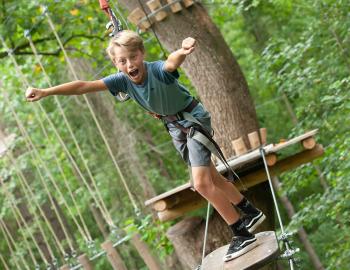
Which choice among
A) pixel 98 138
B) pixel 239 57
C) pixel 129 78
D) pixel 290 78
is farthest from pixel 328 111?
pixel 239 57

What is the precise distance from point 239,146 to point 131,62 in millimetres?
2494

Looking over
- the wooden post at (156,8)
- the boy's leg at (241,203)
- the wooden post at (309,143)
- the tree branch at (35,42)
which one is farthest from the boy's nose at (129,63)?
the tree branch at (35,42)

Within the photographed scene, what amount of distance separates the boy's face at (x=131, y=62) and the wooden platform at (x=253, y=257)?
1.10m

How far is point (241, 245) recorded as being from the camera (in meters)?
4.49

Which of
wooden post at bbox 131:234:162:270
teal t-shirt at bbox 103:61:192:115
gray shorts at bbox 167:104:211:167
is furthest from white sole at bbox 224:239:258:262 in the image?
wooden post at bbox 131:234:162:270

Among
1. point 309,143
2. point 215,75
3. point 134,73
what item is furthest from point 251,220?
point 215,75

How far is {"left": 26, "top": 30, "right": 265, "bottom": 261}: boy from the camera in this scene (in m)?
4.14

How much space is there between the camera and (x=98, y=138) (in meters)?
15.7

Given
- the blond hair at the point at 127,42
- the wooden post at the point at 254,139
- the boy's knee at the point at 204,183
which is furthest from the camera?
the wooden post at the point at 254,139

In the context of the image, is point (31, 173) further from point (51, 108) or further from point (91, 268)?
point (91, 268)

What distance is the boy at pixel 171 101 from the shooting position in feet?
13.6

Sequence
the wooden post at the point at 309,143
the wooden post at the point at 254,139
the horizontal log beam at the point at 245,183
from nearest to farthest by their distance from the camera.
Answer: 1. the wooden post at the point at 309,143
2. the horizontal log beam at the point at 245,183
3. the wooden post at the point at 254,139

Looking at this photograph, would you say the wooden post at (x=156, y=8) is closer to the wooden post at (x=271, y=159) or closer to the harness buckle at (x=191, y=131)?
the wooden post at (x=271, y=159)

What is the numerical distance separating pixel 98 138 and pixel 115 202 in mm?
1342
